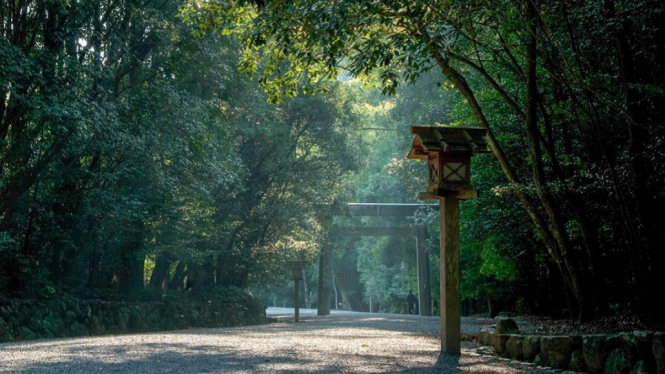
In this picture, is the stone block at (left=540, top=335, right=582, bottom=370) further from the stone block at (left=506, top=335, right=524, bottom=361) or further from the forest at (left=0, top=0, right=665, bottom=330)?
the forest at (left=0, top=0, right=665, bottom=330)

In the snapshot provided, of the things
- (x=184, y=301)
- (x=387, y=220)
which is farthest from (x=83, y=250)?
(x=387, y=220)

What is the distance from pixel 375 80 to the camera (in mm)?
10367

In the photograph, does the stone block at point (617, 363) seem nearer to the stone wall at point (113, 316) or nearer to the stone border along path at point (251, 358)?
the stone border along path at point (251, 358)

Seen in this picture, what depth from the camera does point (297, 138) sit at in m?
26.6

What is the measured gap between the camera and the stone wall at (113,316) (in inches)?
559

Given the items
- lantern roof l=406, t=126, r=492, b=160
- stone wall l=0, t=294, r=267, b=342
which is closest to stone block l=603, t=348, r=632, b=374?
lantern roof l=406, t=126, r=492, b=160

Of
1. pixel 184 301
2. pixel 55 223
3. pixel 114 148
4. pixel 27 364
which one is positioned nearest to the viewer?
pixel 27 364

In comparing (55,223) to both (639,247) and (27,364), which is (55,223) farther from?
(639,247)

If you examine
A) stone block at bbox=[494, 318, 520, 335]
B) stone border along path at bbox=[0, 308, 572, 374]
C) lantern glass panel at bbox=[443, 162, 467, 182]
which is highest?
lantern glass panel at bbox=[443, 162, 467, 182]

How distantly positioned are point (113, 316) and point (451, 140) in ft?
37.3

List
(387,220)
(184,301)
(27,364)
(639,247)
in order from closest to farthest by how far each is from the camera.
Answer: (27,364) < (639,247) < (184,301) < (387,220)

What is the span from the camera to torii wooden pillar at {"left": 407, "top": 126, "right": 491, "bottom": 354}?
343 inches

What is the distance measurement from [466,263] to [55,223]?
1408 centimetres

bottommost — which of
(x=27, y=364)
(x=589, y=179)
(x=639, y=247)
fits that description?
(x=27, y=364)
